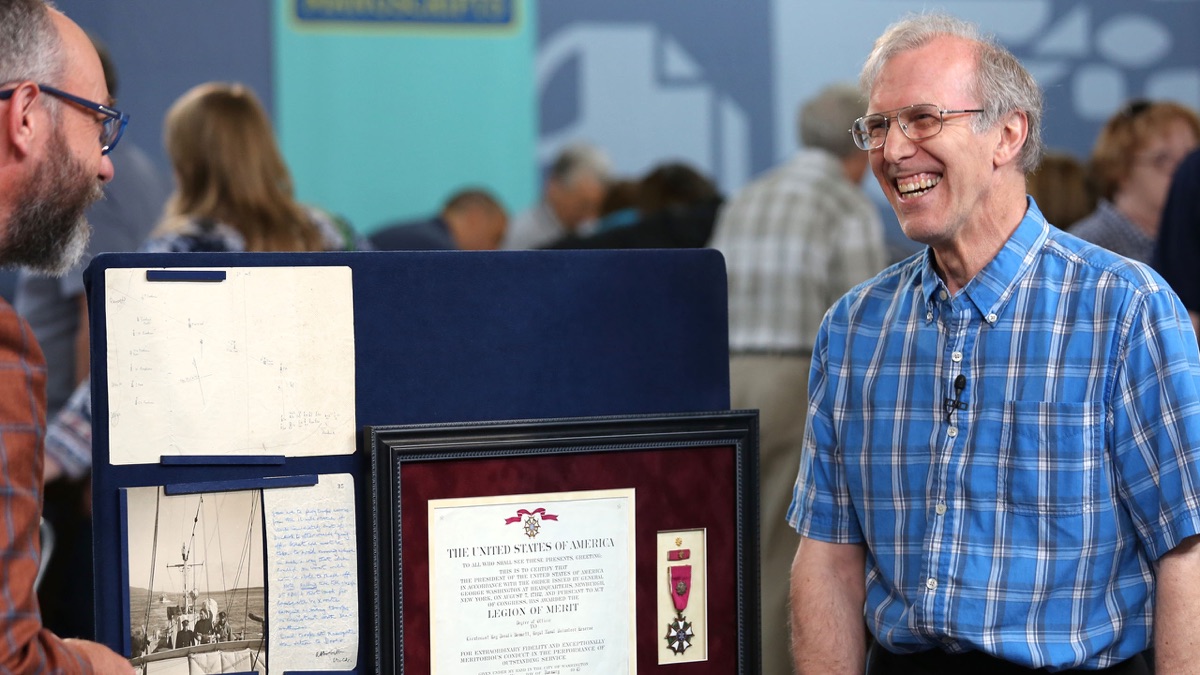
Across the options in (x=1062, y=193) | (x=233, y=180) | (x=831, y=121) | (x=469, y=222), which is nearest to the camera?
(x=233, y=180)

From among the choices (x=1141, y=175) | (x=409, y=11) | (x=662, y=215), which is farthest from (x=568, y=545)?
(x=409, y=11)

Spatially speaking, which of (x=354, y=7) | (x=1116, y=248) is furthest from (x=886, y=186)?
(x=354, y=7)

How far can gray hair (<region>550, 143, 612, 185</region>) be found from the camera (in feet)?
18.9

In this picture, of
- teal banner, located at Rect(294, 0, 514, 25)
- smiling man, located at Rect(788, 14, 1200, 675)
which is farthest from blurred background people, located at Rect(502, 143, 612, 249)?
smiling man, located at Rect(788, 14, 1200, 675)

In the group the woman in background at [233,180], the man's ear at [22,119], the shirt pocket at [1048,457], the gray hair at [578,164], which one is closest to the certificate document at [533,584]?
the shirt pocket at [1048,457]

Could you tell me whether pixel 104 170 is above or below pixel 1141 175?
below

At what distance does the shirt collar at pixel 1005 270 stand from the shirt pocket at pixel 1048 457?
13 cm

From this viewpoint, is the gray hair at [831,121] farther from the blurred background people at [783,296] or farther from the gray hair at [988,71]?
the gray hair at [988,71]

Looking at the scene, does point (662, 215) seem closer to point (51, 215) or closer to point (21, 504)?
point (51, 215)

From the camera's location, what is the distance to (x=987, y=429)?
1506 millimetres

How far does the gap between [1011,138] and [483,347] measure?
0.71 metres

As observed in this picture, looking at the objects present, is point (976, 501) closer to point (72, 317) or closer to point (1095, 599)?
point (1095, 599)

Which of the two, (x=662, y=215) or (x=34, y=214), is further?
(x=662, y=215)

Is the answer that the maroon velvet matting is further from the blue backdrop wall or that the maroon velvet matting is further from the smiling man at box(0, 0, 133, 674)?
the blue backdrop wall
